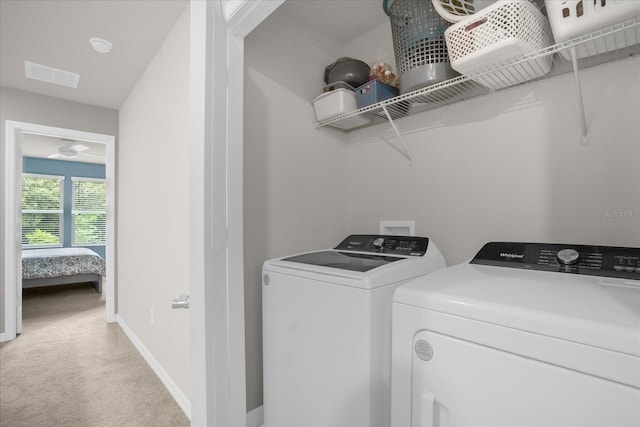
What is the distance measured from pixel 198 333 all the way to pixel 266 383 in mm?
690

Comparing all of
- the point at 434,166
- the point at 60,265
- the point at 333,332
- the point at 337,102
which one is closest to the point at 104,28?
the point at 337,102

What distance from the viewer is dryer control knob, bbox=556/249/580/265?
41.6 inches

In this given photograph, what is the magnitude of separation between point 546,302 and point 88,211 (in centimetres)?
829

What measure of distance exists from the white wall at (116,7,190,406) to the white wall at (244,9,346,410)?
49 cm

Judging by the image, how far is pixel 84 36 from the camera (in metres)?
2.24

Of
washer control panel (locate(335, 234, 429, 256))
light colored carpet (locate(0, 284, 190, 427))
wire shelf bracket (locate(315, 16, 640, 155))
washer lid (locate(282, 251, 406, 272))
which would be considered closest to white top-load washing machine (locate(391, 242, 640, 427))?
washer lid (locate(282, 251, 406, 272))

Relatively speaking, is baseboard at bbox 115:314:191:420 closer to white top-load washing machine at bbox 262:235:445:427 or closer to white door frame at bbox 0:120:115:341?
white top-load washing machine at bbox 262:235:445:427

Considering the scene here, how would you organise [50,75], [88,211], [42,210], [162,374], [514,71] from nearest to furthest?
[514,71], [162,374], [50,75], [42,210], [88,211]

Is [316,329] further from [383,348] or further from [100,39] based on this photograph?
[100,39]

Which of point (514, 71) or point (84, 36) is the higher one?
point (84, 36)

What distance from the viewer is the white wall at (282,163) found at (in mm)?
1611

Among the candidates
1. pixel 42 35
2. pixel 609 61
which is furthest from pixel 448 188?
pixel 42 35

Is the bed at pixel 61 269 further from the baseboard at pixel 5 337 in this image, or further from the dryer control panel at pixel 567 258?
the dryer control panel at pixel 567 258

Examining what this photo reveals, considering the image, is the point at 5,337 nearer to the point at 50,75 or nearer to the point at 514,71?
the point at 50,75
